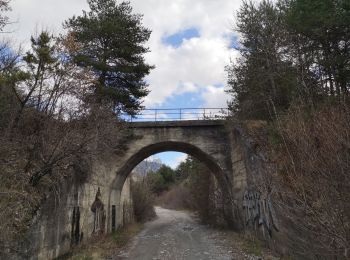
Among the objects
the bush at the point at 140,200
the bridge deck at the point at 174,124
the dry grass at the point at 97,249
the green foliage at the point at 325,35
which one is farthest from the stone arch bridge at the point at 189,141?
the bush at the point at 140,200

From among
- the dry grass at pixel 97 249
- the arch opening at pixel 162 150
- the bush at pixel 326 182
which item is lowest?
the dry grass at pixel 97 249

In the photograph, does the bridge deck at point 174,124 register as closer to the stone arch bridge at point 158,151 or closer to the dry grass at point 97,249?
the stone arch bridge at point 158,151

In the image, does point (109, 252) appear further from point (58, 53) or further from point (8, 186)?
point (58, 53)

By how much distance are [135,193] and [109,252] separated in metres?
19.0

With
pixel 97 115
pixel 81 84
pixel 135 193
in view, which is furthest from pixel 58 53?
pixel 135 193

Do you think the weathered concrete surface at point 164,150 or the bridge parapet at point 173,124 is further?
the bridge parapet at point 173,124

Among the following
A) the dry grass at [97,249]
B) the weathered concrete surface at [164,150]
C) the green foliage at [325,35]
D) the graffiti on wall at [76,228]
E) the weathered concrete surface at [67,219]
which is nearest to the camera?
the weathered concrete surface at [67,219]

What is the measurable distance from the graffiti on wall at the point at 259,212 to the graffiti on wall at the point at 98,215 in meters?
7.67

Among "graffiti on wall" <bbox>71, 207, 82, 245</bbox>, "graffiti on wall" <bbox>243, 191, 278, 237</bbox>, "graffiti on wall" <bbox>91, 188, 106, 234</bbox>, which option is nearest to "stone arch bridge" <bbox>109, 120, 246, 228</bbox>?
"graffiti on wall" <bbox>91, 188, 106, 234</bbox>

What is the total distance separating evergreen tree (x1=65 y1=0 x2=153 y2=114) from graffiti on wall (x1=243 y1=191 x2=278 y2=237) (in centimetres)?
871

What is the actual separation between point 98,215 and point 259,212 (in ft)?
28.2

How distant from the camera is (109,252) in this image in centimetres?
1461

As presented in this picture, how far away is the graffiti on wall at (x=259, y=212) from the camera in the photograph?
46.1 feet

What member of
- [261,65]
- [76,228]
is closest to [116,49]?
[261,65]
